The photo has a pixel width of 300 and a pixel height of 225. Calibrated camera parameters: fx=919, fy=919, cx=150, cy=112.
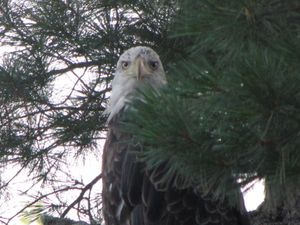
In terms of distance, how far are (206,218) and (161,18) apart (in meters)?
0.88

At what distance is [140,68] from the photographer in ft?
15.4

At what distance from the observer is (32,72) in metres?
4.19

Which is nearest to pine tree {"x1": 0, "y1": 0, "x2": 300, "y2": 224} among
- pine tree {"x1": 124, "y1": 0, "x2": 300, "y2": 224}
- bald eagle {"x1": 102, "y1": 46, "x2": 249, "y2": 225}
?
pine tree {"x1": 124, "y1": 0, "x2": 300, "y2": 224}

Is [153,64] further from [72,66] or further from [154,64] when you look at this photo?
[72,66]

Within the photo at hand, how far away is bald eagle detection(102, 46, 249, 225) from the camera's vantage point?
12.7 ft

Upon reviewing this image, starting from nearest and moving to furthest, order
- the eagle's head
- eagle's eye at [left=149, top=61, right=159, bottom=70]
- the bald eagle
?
the bald eagle, the eagle's head, eagle's eye at [left=149, top=61, right=159, bottom=70]

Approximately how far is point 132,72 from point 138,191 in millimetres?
819

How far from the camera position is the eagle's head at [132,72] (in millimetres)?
4172

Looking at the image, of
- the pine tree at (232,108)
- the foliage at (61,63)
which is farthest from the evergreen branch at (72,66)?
the pine tree at (232,108)

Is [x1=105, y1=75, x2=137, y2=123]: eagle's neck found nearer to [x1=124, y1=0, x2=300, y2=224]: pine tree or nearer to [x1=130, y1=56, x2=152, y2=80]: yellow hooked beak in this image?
[x1=130, y1=56, x2=152, y2=80]: yellow hooked beak

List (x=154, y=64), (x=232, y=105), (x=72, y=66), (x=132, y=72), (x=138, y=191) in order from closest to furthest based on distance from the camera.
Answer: (x=232, y=105), (x=138, y=191), (x=72, y=66), (x=154, y=64), (x=132, y=72)

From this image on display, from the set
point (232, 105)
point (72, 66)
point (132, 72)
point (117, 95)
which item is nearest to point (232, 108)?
point (232, 105)

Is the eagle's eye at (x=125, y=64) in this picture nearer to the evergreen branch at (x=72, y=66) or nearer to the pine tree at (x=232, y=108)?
the evergreen branch at (x=72, y=66)

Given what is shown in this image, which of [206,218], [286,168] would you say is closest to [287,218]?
[206,218]
